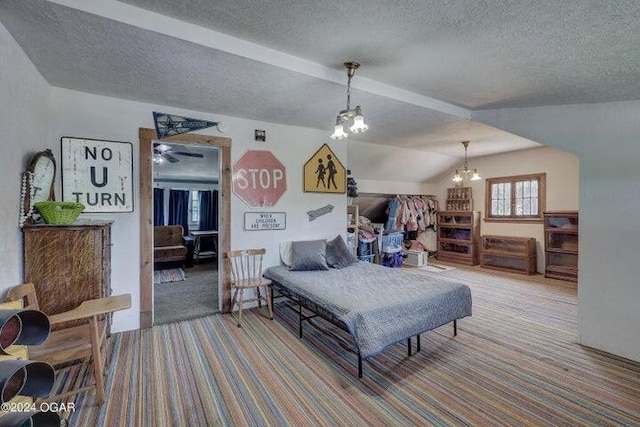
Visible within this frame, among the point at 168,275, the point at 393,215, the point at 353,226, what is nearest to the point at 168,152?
the point at 168,275

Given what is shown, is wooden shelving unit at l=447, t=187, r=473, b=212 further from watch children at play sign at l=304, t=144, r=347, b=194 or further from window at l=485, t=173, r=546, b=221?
watch children at play sign at l=304, t=144, r=347, b=194

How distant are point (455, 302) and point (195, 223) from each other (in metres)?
8.28

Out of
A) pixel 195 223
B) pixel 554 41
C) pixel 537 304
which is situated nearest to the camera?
pixel 554 41

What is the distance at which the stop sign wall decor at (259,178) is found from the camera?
3.81 metres

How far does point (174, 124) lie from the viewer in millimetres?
3389

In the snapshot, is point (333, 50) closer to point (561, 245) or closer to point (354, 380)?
point (354, 380)

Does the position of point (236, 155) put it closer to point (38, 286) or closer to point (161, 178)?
point (38, 286)

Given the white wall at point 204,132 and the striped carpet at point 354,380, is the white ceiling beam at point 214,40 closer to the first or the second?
the white wall at point 204,132

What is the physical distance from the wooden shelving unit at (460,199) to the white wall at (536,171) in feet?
0.36

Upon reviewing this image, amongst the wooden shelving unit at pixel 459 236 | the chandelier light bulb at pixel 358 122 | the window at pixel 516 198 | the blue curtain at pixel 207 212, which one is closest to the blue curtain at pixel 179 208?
the blue curtain at pixel 207 212

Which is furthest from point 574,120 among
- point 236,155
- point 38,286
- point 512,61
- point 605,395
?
point 38,286

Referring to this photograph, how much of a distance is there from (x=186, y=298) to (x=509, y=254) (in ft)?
20.0

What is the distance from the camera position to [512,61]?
2262mm

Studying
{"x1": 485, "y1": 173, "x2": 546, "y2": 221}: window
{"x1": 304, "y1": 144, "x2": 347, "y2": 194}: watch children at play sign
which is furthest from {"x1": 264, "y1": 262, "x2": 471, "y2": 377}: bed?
{"x1": 485, "y1": 173, "x2": 546, "y2": 221}: window
